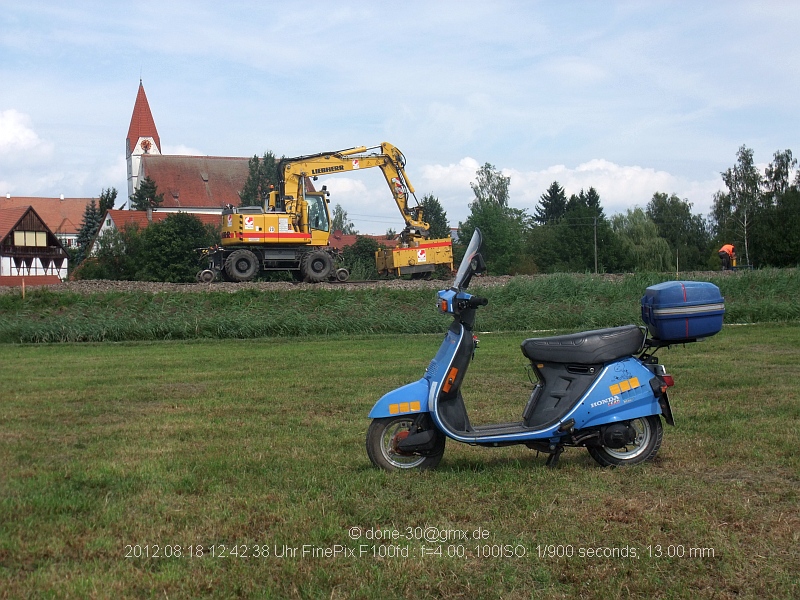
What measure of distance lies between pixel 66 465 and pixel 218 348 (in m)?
10.8

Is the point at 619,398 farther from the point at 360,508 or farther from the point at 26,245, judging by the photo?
the point at 26,245

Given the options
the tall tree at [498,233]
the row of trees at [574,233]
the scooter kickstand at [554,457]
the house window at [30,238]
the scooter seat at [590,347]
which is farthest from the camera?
the house window at [30,238]

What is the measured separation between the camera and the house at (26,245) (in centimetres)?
6994

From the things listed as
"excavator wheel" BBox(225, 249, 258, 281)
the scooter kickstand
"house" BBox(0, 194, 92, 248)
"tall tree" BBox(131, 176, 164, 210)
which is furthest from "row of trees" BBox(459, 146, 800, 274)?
"house" BBox(0, 194, 92, 248)

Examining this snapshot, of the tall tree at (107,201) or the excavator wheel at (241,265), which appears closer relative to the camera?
the excavator wheel at (241,265)

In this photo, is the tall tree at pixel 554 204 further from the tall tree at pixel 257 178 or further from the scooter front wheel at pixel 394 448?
the scooter front wheel at pixel 394 448

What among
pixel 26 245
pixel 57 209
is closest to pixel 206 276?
pixel 26 245

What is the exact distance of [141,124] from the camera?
129 m

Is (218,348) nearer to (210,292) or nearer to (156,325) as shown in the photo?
(156,325)

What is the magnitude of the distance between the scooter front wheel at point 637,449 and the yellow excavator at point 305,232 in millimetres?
24185

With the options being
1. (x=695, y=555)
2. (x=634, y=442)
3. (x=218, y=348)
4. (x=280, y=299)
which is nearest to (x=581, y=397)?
(x=634, y=442)

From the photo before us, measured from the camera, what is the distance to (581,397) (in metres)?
6.22

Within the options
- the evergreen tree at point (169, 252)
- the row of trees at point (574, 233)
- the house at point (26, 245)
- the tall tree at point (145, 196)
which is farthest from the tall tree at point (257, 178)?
the evergreen tree at point (169, 252)

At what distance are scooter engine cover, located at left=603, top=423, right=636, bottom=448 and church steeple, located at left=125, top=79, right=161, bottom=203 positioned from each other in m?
127
